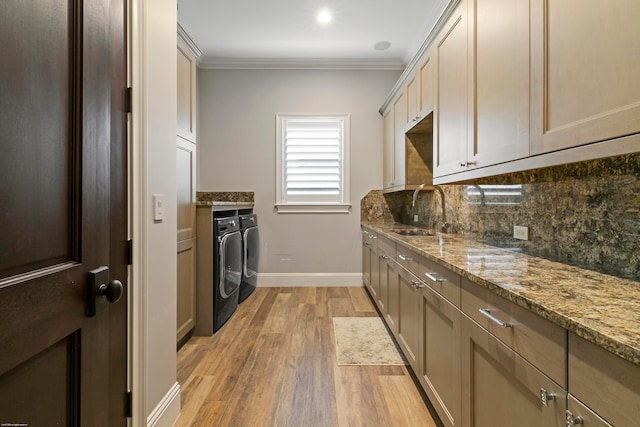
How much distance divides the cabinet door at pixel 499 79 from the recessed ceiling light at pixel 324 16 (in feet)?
6.01

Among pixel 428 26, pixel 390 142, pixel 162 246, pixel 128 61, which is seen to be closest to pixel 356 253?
pixel 390 142

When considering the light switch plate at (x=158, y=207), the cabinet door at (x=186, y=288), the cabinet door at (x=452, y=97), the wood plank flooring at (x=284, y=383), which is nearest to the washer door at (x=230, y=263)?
the cabinet door at (x=186, y=288)

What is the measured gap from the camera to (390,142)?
12.5 feet

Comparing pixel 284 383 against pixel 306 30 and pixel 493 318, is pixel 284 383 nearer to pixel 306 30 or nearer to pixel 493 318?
pixel 493 318

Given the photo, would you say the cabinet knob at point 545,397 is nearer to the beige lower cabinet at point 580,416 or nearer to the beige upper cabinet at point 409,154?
the beige lower cabinet at point 580,416

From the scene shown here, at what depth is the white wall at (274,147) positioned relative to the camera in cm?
424

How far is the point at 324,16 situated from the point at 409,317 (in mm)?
2975

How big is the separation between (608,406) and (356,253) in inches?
145

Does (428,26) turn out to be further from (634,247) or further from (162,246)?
(162,246)

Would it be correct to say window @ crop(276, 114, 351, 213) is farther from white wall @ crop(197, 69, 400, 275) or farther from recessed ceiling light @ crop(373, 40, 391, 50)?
recessed ceiling light @ crop(373, 40, 391, 50)

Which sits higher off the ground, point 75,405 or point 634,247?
point 634,247

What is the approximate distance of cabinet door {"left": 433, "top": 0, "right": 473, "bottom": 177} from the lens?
1.83 meters

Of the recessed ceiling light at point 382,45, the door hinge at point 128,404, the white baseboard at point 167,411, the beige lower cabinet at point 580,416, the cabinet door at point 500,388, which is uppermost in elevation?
the recessed ceiling light at point 382,45

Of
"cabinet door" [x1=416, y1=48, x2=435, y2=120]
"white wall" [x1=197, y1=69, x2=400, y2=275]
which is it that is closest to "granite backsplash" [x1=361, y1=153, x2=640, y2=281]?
"cabinet door" [x1=416, y1=48, x2=435, y2=120]
